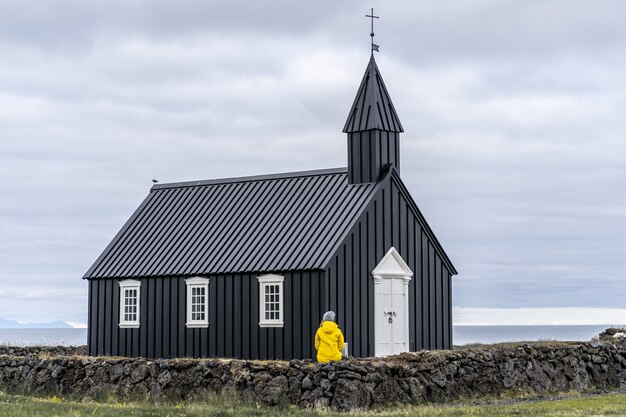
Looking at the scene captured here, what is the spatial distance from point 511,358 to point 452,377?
254 cm

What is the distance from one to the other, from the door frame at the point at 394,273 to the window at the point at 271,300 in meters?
2.98

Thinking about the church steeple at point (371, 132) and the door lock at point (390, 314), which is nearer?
the door lock at point (390, 314)

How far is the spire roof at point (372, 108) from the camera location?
36.4m

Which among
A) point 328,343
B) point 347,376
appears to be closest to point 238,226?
point 328,343

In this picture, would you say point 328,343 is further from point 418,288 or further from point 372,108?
point 372,108

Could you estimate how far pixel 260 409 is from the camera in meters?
26.0

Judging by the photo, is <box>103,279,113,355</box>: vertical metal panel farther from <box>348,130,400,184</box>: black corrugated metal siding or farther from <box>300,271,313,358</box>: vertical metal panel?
<box>348,130,400,184</box>: black corrugated metal siding

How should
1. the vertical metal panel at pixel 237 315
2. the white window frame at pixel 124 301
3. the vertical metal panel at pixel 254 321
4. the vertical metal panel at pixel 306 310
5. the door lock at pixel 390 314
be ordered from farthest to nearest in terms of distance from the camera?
the white window frame at pixel 124 301 → the vertical metal panel at pixel 237 315 → the door lock at pixel 390 314 → the vertical metal panel at pixel 254 321 → the vertical metal panel at pixel 306 310

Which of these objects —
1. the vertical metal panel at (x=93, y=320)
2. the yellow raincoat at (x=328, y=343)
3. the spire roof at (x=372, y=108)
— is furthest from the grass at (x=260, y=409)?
the spire roof at (x=372, y=108)

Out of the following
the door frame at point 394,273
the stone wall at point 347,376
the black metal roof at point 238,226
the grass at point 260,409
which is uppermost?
the black metal roof at point 238,226

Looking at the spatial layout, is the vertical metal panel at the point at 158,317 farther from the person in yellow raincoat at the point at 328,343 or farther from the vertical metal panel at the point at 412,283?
the person in yellow raincoat at the point at 328,343

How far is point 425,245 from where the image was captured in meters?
36.8

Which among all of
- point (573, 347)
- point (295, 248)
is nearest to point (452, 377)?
point (573, 347)

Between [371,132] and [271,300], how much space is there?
21.4ft
